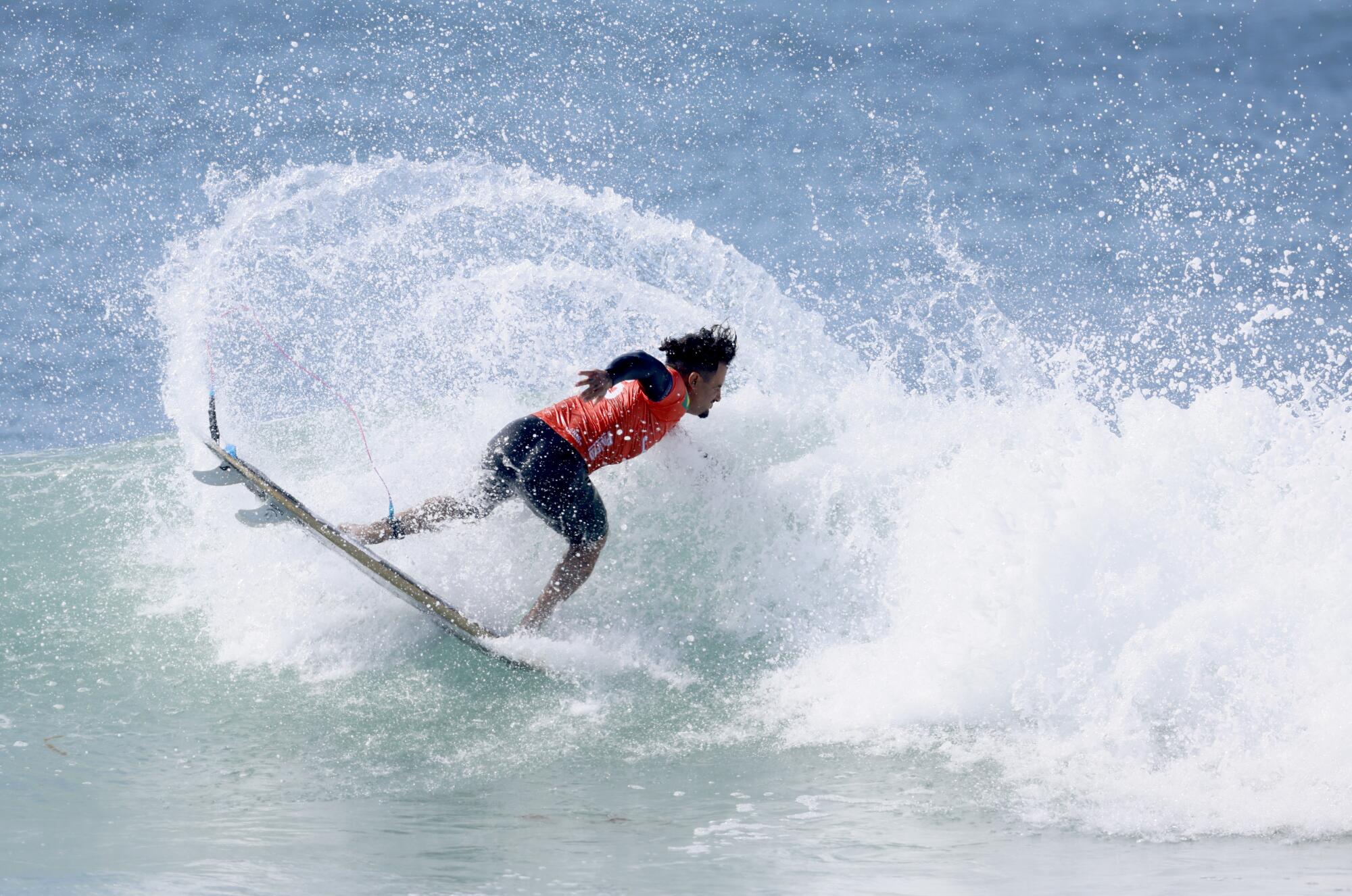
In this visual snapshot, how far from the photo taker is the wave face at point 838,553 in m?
4.06

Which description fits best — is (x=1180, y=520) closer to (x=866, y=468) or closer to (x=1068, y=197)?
(x=866, y=468)

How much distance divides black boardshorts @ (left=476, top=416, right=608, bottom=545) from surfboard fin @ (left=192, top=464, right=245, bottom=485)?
107 centimetres

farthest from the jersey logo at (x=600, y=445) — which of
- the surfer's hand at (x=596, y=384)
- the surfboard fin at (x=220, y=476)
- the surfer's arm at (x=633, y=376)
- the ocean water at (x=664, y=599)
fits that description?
the surfboard fin at (x=220, y=476)

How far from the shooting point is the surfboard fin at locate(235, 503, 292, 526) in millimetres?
4902

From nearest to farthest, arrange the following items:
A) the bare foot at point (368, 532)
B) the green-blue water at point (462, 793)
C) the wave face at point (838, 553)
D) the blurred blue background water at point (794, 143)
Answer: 1. the green-blue water at point (462, 793)
2. the wave face at point (838, 553)
3. the bare foot at point (368, 532)
4. the blurred blue background water at point (794, 143)

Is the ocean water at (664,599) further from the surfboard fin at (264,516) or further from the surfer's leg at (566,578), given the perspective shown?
the surfboard fin at (264,516)

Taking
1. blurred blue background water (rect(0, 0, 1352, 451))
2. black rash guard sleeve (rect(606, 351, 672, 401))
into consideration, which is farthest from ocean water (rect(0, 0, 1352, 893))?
black rash guard sleeve (rect(606, 351, 672, 401))

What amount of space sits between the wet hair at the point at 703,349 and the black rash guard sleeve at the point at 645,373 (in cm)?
7

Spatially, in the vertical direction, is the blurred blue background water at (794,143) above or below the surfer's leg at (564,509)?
above

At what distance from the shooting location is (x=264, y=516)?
16.2 feet

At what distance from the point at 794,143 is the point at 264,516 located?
42.0ft

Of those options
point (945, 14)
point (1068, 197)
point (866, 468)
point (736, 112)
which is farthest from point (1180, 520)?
point (945, 14)

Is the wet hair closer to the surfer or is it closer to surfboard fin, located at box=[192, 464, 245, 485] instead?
the surfer

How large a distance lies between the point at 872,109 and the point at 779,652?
45.2ft
